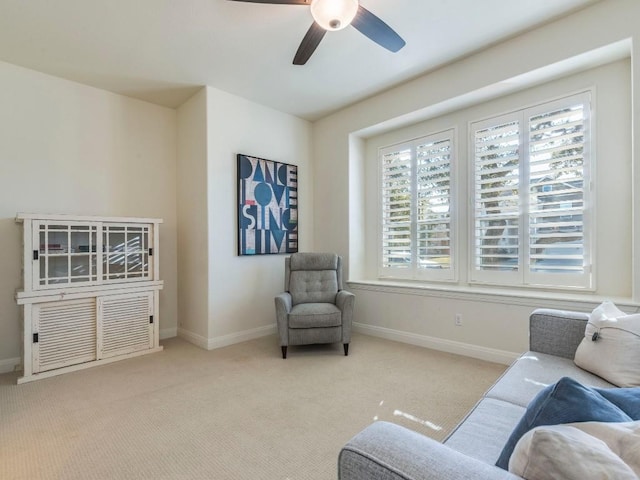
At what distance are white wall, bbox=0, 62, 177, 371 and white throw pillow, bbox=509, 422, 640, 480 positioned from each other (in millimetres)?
3989

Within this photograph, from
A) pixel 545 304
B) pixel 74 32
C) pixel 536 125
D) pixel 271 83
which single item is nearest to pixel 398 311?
pixel 545 304

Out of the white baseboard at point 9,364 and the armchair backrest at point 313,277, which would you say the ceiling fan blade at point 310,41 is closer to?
the armchair backrest at point 313,277

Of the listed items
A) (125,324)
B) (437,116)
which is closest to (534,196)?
(437,116)

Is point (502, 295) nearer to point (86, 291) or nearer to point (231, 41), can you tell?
point (231, 41)

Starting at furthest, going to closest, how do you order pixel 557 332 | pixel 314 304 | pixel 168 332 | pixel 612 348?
pixel 168 332, pixel 314 304, pixel 557 332, pixel 612 348

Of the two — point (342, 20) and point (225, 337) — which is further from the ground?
point (342, 20)

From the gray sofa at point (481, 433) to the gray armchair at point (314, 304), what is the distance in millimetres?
1220

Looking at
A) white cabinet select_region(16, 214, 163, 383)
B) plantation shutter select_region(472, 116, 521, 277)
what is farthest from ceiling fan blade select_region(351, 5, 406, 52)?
white cabinet select_region(16, 214, 163, 383)

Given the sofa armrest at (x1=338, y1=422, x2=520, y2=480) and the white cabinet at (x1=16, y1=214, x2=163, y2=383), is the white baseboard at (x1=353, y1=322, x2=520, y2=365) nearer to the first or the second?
the white cabinet at (x1=16, y1=214, x2=163, y2=383)

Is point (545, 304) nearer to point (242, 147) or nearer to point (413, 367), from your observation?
point (413, 367)

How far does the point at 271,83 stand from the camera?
3.46 metres

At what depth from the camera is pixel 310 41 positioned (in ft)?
7.42

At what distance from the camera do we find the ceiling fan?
1.86 m

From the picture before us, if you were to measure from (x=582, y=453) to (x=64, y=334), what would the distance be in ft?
11.8
